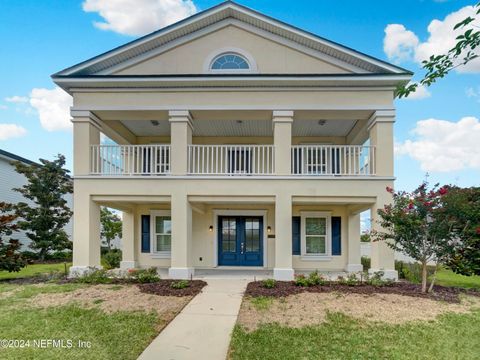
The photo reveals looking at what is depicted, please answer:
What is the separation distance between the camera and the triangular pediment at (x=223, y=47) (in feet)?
37.3

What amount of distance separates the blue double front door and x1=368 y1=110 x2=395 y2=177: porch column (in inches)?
212

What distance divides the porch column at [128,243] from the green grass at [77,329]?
6.15 m

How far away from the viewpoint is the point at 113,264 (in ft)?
47.7

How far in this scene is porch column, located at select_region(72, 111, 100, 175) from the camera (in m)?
11.3

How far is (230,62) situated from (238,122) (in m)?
2.35

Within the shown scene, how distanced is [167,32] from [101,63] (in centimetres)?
251

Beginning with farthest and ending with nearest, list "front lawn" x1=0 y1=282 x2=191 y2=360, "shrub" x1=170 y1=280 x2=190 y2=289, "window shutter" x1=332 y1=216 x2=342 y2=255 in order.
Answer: "window shutter" x1=332 y1=216 x2=342 y2=255 < "shrub" x1=170 y1=280 x2=190 y2=289 < "front lawn" x1=0 y1=282 x2=191 y2=360

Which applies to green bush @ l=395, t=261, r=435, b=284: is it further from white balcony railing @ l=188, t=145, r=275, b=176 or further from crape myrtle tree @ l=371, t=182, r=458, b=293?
white balcony railing @ l=188, t=145, r=275, b=176

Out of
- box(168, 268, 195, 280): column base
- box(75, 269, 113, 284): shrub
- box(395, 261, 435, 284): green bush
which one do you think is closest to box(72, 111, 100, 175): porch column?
box(75, 269, 113, 284): shrub

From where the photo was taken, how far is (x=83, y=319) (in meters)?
6.65

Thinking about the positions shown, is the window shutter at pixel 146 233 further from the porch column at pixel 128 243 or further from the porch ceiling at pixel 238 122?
the porch ceiling at pixel 238 122

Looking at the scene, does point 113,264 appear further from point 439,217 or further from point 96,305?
point 439,217

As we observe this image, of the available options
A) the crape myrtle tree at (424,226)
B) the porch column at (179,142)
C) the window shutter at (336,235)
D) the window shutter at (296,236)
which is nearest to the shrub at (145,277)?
the porch column at (179,142)

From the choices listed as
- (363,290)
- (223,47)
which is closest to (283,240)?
(363,290)
